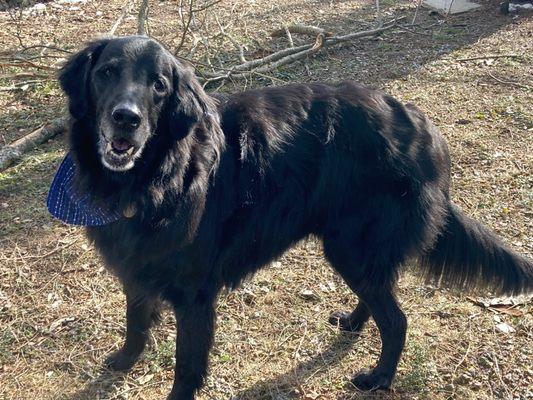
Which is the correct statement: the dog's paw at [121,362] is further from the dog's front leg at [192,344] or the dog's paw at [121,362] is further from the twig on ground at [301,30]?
the twig on ground at [301,30]

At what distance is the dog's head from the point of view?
2566 millimetres

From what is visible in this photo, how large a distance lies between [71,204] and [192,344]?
976mm

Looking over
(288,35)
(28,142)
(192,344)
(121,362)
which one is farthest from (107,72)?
(288,35)

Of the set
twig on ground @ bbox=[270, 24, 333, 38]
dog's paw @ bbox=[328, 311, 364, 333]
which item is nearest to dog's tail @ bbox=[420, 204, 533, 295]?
dog's paw @ bbox=[328, 311, 364, 333]

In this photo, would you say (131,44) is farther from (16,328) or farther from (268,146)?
(16,328)

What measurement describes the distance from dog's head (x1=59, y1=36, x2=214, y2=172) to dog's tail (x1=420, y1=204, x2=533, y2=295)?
5.28ft

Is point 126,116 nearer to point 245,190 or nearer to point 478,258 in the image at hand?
point 245,190

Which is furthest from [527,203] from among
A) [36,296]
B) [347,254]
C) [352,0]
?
[352,0]

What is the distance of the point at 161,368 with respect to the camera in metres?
3.48

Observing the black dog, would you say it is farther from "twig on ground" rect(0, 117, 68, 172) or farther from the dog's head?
"twig on ground" rect(0, 117, 68, 172)

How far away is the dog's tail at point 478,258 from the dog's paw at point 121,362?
6.08ft

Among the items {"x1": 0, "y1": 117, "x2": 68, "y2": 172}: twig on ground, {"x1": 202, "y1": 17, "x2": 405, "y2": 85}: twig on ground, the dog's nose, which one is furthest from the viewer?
{"x1": 202, "y1": 17, "x2": 405, "y2": 85}: twig on ground

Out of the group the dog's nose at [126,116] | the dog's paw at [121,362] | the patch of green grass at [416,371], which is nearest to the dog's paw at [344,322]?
the patch of green grass at [416,371]

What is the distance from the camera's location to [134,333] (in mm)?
3398
